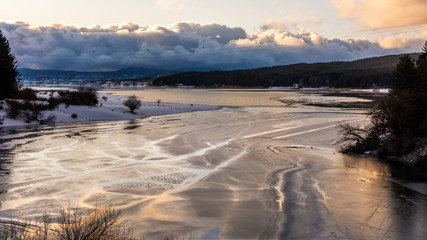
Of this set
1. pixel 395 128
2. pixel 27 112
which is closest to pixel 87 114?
pixel 27 112

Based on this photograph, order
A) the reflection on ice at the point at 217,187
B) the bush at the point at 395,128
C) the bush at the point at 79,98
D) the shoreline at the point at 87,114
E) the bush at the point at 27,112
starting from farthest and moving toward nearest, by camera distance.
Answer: the bush at the point at 79,98 < the bush at the point at 27,112 < the shoreline at the point at 87,114 < the bush at the point at 395,128 < the reflection on ice at the point at 217,187

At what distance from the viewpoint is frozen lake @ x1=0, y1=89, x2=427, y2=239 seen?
45.7 ft

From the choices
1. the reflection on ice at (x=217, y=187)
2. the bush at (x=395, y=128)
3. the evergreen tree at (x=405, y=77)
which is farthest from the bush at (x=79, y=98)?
the evergreen tree at (x=405, y=77)

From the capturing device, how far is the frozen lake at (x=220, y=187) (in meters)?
13.9

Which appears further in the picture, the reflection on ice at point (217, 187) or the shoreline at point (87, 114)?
the shoreline at point (87, 114)

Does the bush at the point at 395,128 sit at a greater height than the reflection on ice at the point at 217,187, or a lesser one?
greater

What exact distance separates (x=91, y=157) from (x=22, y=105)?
105 feet

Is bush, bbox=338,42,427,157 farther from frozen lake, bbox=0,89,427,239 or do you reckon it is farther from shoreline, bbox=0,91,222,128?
shoreline, bbox=0,91,222,128

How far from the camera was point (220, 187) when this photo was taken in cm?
1945

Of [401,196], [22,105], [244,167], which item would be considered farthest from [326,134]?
[22,105]

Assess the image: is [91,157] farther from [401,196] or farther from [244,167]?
[401,196]

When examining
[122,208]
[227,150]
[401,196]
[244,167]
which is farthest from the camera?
[227,150]

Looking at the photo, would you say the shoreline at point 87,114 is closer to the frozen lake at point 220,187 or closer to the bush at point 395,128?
the frozen lake at point 220,187

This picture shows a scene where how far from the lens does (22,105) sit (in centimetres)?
5247
